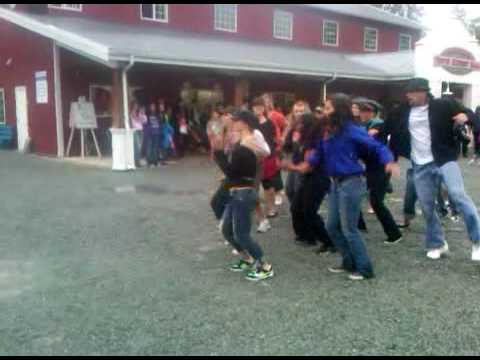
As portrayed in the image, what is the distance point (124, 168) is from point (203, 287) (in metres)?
8.27

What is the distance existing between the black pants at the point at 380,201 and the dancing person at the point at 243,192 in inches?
72.7

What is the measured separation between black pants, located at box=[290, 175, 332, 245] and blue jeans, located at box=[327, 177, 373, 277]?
0.67 metres

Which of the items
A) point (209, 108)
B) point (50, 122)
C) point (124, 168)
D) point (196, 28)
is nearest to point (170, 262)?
point (124, 168)

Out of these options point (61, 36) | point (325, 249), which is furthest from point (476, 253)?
point (61, 36)

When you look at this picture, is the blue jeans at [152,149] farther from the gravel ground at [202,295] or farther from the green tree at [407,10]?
the green tree at [407,10]

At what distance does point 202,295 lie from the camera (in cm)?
443

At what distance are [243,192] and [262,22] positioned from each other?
58.5ft

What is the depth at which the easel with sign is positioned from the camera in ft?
48.0

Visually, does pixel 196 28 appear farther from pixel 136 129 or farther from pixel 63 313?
pixel 63 313

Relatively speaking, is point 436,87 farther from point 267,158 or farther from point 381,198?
point 381,198

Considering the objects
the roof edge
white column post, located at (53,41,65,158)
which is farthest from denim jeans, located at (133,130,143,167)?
white column post, located at (53,41,65,158)

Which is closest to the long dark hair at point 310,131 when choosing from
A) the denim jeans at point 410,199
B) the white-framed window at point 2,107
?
the denim jeans at point 410,199

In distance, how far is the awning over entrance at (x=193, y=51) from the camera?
12.7 m

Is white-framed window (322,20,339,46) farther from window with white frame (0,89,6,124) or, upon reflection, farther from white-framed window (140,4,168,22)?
window with white frame (0,89,6,124)
